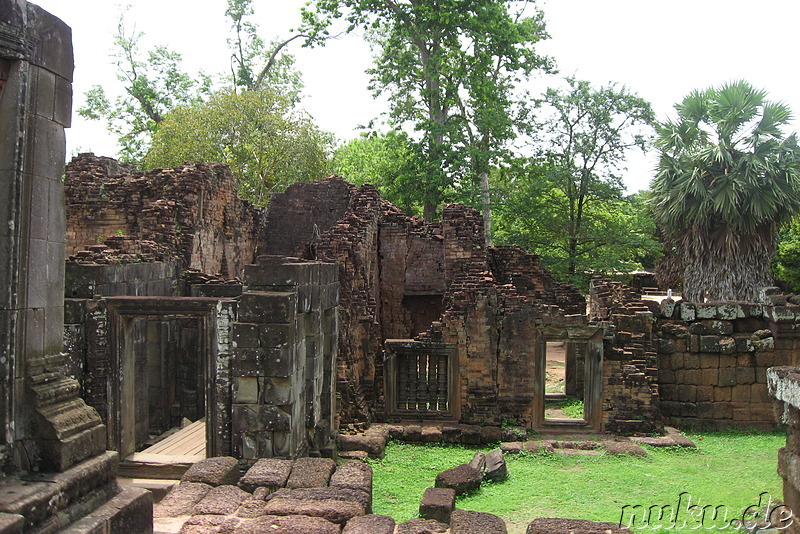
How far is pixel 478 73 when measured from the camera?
21.8 m

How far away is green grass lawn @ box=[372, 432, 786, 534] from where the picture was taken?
862cm

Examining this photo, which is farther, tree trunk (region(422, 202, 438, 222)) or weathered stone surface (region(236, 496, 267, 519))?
tree trunk (region(422, 202, 438, 222))

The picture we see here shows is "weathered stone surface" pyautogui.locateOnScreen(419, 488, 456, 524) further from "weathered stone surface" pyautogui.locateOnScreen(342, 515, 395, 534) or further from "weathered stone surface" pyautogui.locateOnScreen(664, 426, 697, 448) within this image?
"weathered stone surface" pyautogui.locateOnScreen(664, 426, 697, 448)

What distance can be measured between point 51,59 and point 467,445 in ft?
30.8

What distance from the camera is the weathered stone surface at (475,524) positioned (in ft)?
21.2

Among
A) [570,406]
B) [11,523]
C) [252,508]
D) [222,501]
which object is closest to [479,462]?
[252,508]

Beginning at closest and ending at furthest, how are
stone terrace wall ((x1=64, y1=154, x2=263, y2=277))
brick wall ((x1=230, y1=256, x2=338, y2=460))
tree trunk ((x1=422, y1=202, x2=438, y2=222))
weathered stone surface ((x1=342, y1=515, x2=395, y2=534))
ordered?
1. weathered stone surface ((x1=342, y1=515, x2=395, y2=534))
2. brick wall ((x1=230, y1=256, x2=338, y2=460))
3. stone terrace wall ((x1=64, y1=154, x2=263, y2=277))
4. tree trunk ((x1=422, y1=202, x2=438, y2=222))

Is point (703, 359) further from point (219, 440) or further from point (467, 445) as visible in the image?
point (219, 440)

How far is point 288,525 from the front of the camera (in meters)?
6.24

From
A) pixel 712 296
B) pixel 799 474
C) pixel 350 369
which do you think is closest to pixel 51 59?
pixel 799 474

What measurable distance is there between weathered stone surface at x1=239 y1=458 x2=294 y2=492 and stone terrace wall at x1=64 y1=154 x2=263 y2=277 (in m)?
6.12

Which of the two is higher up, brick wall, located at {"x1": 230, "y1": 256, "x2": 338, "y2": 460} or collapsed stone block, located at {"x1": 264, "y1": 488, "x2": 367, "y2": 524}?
brick wall, located at {"x1": 230, "y1": 256, "x2": 338, "y2": 460}

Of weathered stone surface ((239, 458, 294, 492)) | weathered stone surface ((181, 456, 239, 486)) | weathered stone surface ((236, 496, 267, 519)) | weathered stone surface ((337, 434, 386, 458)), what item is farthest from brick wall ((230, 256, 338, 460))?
weathered stone surface ((337, 434, 386, 458))

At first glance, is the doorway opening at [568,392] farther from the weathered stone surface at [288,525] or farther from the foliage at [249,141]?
the foliage at [249,141]
